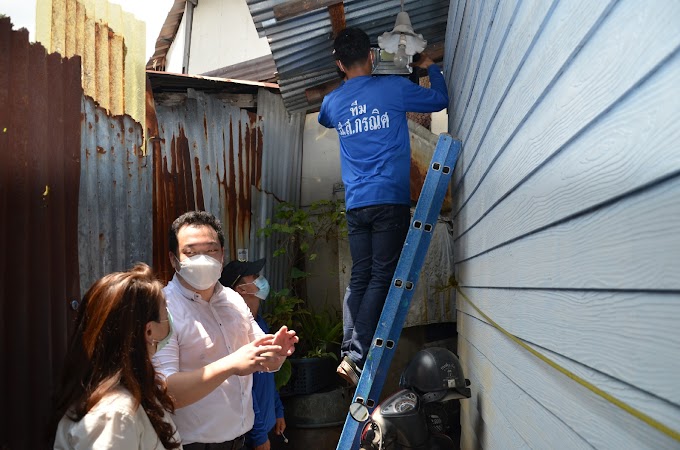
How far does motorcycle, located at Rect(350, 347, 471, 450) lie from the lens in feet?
11.4

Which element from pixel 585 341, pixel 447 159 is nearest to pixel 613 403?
pixel 585 341

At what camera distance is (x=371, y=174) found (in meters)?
4.12

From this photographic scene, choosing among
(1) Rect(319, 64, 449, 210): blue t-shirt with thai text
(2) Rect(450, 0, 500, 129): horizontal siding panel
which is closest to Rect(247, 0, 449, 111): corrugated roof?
(1) Rect(319, 64, 449, 210): blue t-shirt with thai text

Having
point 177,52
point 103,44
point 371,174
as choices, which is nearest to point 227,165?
point 103,44

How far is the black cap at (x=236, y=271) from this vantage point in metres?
4.53

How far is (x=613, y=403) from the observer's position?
1.23 metres

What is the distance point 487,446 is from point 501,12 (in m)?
2.10

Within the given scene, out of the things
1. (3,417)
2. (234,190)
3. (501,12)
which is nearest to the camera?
(501,12)

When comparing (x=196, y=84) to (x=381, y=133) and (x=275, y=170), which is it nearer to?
(x=275, y=170)

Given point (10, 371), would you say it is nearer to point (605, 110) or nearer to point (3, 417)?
point (3, 417)

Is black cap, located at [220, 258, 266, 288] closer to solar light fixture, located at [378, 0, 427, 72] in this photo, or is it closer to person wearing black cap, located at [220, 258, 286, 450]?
person wearing black cap, located at [220, 258, 286, 450]

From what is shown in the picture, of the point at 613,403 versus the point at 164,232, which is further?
the point at 164,232

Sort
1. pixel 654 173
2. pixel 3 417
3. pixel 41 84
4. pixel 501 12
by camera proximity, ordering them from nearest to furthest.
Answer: pixel 654 173
pixel 501 12
pixel 3 417
pixel 41 84

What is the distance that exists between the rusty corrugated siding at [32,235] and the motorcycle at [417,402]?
1.74 meters
